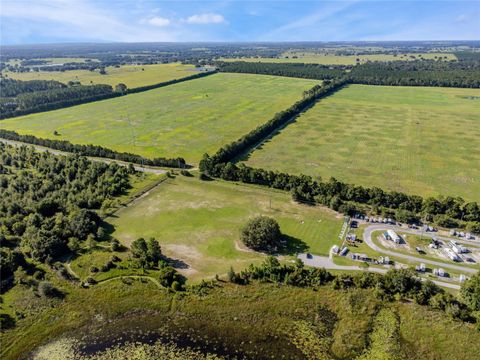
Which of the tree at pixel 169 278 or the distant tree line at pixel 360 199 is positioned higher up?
the distant tree line at pixel 360 199

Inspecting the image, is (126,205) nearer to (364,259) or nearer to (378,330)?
(364,259)

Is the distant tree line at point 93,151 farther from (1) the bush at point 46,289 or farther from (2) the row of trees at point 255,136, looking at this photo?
(1) the bush at point 46,289

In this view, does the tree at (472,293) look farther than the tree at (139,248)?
No

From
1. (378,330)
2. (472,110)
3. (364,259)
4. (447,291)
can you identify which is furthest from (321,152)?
(472,110)

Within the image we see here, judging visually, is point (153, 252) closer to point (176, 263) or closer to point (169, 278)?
point (176, 263)

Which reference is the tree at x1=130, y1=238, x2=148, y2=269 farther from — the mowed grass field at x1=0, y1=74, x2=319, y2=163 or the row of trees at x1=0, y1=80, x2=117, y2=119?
the row of trees at x1=0, y1=80, x2=117, y2=119

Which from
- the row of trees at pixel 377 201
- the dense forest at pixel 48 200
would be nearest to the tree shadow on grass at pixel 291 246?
the row of trees at pixel 377 201

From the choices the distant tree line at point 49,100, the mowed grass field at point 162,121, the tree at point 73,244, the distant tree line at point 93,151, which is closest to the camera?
the tree at point 73,244
